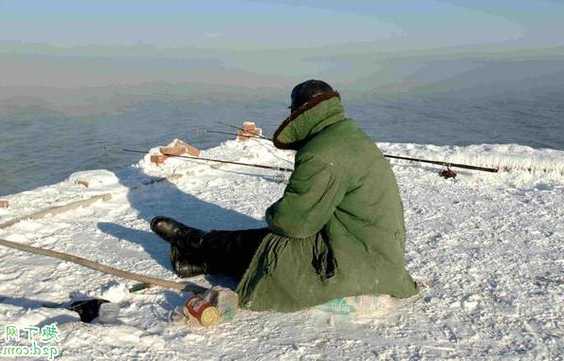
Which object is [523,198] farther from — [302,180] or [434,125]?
[434,125]

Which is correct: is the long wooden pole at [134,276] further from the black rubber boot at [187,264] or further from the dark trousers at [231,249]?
the dark trousers at [231,249]

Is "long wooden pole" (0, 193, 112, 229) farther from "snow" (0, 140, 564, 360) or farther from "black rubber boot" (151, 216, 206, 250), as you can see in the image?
"black rubber boot" (151, 216, 206, 250)

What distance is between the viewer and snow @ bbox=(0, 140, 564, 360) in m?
3.72

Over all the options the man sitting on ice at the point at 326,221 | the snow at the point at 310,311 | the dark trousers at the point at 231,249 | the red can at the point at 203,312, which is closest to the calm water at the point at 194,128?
the snow at the point at 310,311

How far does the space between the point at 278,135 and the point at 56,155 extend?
67.9 feet

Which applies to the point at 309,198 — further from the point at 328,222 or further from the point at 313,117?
the point at 313,117

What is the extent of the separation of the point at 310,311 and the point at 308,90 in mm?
1640

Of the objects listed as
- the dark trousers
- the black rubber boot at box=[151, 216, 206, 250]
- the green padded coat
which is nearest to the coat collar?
the green padded coat

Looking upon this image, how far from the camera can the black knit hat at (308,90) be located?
3904mm

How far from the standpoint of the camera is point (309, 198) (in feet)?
12.5

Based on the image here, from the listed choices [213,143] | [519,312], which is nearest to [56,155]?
[213,143]

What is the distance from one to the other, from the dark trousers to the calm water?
581 inches

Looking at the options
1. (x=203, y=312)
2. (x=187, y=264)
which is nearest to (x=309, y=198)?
(x=203, y=312)

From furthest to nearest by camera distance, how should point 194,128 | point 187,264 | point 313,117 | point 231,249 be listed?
1. point 194,128
2. point 187,264
3. point 231,249
4. point 313,117
